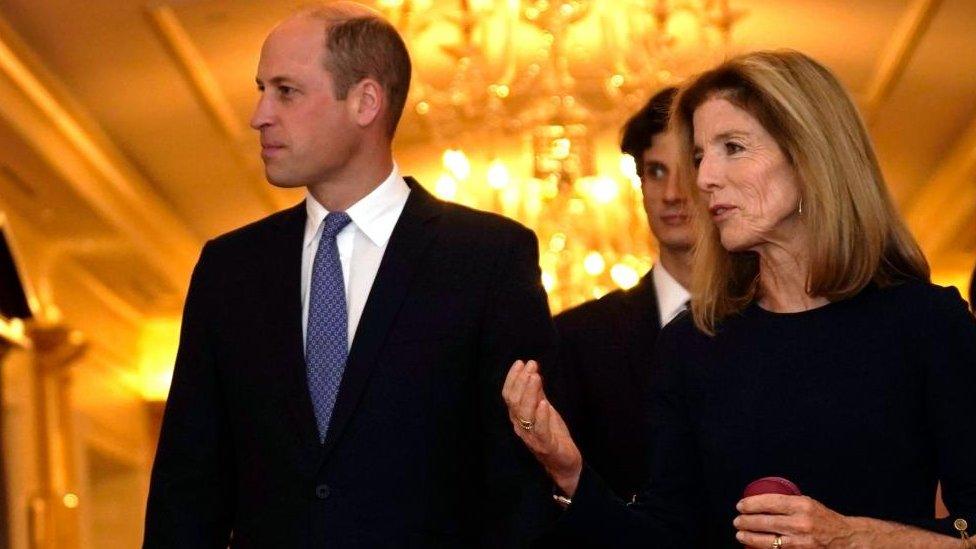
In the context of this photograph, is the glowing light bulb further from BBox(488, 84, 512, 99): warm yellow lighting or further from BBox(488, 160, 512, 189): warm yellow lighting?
BBox(488, 84, 512, 99): warm yellow lighting

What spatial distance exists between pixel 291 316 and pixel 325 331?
81mm

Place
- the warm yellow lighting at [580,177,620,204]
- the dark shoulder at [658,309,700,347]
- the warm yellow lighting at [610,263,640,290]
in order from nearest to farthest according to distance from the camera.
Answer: the dark shoulder at [658,309,700,347]
the warm yellow lighting at [580,177,620,204]
the warm yellow lighting at [610,263,640,290]

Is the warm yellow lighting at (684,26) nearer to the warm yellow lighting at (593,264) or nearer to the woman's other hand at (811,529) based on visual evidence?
the warm yellow lighting at (593,264)

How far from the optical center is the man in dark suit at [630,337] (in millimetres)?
3996

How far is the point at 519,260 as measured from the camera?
3.39 meters

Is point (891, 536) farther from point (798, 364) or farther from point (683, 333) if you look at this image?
point (683, 333)

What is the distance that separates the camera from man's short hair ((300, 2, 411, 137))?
370cm

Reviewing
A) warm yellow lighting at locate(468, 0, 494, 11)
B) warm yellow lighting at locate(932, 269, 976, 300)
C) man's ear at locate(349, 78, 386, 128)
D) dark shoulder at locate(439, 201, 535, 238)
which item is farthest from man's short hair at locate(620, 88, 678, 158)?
warm yellow lighting at locate(932, 269, 976, 300)

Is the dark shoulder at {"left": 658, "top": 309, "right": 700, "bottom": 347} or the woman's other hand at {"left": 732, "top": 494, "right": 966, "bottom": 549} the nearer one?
the woman's other hand at {"left": 732, "top": 494, "right": 966, "bottom": 549}

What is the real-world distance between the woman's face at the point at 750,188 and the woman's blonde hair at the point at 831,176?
0.02 m

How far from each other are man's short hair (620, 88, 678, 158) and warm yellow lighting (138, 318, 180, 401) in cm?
1110

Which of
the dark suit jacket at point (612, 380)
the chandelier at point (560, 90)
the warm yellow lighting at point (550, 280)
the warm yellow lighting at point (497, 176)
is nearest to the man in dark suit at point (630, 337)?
the dark suit jacket at point (612, 380)

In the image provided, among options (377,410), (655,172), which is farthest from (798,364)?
(655,172)

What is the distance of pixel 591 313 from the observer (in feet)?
13.8
